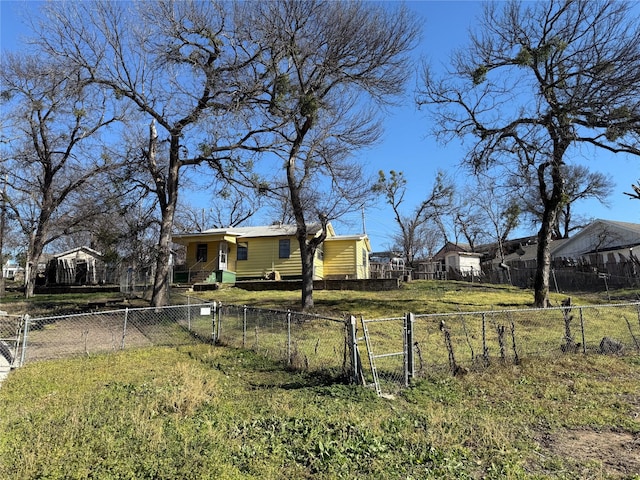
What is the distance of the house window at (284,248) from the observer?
87.6 feet

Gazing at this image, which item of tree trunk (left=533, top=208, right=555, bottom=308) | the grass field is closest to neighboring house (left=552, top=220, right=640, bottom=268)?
tree trunk (left=533, top=208, right=555, bottom=308)

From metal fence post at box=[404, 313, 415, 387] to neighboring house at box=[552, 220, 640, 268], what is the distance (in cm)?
2547

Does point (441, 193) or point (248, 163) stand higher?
point (441, 193)

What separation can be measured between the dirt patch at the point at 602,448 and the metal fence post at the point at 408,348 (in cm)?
233

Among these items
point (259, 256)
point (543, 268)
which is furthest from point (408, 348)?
point (259, 256)

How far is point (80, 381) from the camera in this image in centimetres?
710

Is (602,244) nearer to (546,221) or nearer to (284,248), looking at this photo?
(546,221)

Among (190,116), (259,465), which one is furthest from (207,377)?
(190,116)

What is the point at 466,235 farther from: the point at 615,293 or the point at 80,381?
the point at 80,381

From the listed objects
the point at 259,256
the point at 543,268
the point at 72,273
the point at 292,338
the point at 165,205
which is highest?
the point at 165,205

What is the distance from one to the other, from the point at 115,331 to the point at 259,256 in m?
A: 15.0

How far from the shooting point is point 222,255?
85.5 ft

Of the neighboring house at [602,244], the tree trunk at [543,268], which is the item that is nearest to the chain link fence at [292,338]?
the tree trunk at [543,268]

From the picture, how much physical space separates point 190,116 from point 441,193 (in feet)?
106
